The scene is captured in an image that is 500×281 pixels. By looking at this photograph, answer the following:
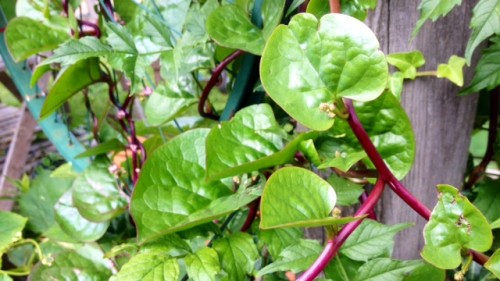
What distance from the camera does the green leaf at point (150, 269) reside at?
1.32ft

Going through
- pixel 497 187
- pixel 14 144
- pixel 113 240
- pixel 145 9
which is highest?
pixel 145 9

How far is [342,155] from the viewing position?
42 centimetres

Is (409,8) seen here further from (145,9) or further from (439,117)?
(145,9)

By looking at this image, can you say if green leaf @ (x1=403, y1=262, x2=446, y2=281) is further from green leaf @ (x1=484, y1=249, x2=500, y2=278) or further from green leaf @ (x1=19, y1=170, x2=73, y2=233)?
green leaf @ (x1=19, y1=170, x2=73, y2=233)

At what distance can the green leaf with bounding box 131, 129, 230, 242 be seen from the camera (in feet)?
1.40

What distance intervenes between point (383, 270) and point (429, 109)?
192 mm

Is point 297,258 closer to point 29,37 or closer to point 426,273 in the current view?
point 426,273

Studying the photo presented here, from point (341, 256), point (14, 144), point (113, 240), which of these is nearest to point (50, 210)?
point (113, 240)

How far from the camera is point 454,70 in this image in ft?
1.51

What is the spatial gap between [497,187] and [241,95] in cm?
34

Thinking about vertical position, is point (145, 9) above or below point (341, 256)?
above

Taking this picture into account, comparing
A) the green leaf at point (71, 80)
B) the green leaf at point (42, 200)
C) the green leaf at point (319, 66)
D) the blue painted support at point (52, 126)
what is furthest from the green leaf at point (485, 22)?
the green leaf at point (42, 200)

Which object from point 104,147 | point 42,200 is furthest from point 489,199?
point 42,200

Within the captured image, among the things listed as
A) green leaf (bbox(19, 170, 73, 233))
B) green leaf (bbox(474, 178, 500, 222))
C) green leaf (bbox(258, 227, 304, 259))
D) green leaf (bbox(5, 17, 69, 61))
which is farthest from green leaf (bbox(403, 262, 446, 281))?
green leaf (bbox(19, 170, 73, 233))
